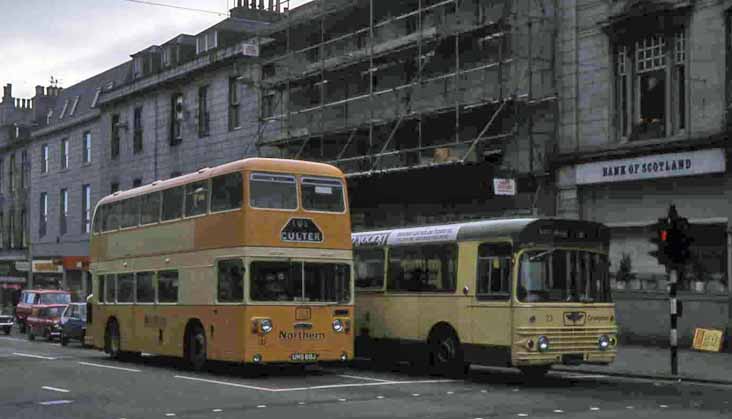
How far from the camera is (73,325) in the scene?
37812mm

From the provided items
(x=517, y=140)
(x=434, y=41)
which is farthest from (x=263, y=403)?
(x=434, y=41)

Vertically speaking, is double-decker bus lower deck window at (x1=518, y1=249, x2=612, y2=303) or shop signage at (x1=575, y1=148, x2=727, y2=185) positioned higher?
shop signage at (x1=575, y1=148, x2=727, y2=185)

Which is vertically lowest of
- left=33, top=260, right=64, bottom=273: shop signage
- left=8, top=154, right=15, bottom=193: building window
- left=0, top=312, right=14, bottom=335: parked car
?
left=0, top=312, right=14, bottom=335: parked car

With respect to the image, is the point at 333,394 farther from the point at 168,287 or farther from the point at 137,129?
the point at 137,129

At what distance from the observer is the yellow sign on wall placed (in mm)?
26594

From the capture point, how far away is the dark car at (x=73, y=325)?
3769cm

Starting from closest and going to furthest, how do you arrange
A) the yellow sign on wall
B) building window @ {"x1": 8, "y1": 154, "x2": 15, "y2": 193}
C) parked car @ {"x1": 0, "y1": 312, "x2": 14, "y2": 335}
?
the yellow sign on wall → parked car @ {"x1": 0, "y1": 312, "x2": 14, "y2": 335} → building window @ {"x1": 8, "y1": 154, "x2": 15, "y2": 193}

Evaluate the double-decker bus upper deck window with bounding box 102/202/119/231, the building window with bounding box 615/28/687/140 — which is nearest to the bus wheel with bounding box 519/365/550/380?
the building window with bounding box 615/28/687/140

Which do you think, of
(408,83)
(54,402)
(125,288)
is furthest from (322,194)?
(408,83)

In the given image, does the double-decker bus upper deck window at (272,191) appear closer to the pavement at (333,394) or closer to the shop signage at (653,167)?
the pavement at (333,394)

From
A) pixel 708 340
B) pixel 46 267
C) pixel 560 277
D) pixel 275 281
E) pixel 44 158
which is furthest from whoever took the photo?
pixel 44 158

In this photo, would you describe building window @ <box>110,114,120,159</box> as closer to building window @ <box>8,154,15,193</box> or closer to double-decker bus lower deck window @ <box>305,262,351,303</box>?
building window @ <box>8,154,15,193</box>

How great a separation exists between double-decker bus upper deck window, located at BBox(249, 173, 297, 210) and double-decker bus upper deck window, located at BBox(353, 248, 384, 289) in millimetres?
3011

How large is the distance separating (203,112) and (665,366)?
99.0 ft
